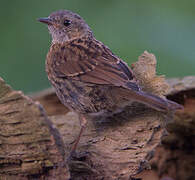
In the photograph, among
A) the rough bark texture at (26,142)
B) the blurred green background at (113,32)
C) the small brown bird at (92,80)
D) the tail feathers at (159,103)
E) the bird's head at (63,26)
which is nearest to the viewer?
the rough bark texture at (26,142)

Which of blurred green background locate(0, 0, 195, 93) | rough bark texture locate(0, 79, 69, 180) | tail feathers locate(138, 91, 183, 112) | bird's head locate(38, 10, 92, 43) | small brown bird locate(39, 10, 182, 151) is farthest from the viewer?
blurred green background locate(0, 0, 195, 93)

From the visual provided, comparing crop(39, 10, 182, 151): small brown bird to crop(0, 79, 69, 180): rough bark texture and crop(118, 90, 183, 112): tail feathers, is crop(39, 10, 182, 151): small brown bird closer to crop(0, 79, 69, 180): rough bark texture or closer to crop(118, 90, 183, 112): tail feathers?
crop(118, 90, 183, 112): tail feathers

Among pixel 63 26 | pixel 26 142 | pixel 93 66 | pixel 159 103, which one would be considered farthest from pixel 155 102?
pixel 63 26

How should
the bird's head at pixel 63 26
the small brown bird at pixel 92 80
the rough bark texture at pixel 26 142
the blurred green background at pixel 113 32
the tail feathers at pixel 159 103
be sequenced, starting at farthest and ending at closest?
1. the blurred green background at pixel 113 32
2. the bird's head at pixel 63 26
3. the small brown bird at pixel 92 80
4. the tail feathers at pixel 159 103
5. the rough bark texture at pixel 26 142

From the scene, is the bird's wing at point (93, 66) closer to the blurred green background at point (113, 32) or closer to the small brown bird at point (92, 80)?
the small brown bird at point (92, 80)

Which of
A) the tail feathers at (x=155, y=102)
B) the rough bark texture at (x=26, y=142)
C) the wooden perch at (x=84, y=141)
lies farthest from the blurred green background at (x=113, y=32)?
the rough bark texture at (x=26, y=142)

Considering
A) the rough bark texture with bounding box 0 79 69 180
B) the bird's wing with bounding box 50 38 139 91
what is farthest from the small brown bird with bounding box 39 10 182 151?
the rough bark texture with bounding box 0 79 69 180

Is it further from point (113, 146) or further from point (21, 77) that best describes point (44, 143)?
point (21, 77)
